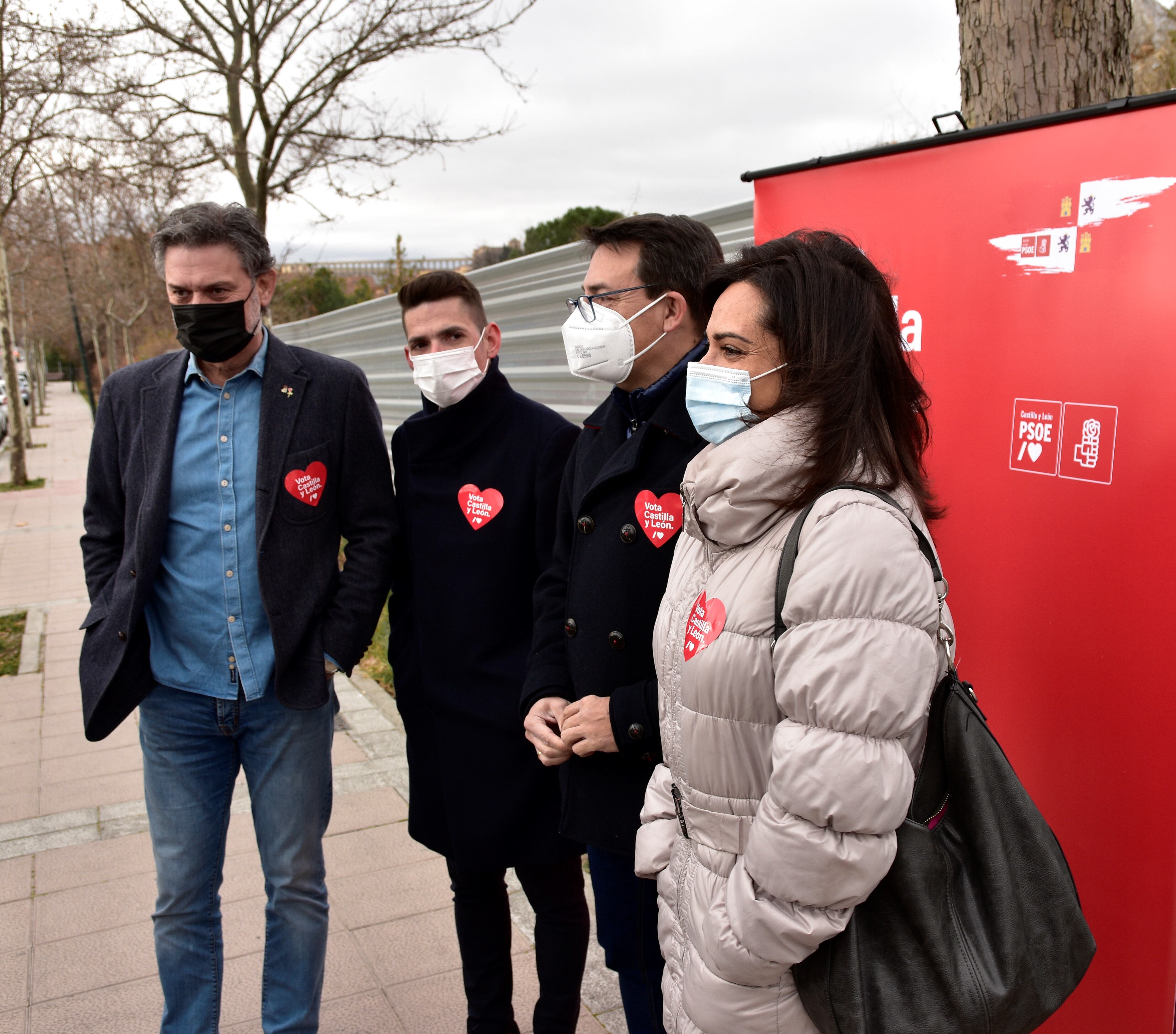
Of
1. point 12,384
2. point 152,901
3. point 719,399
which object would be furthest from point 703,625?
point 12,384

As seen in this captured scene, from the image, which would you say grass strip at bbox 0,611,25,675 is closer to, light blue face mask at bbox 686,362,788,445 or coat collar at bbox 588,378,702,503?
coat collar at bbox 588,378,702,503

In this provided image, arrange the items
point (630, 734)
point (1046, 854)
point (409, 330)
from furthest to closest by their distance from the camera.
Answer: point (409, 330)
point (630, 734)
point (1046, 854)

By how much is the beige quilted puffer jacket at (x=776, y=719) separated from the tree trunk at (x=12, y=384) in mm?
15880

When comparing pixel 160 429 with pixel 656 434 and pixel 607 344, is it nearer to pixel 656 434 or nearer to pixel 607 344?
pixel 607 344

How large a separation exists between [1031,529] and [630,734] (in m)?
0.97

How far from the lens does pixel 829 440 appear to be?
1521 mm

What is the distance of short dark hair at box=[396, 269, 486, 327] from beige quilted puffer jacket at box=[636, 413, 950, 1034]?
1.23 m

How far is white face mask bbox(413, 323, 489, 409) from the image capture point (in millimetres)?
2604

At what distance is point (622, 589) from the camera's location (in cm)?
210

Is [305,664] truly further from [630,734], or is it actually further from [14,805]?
[14,805]

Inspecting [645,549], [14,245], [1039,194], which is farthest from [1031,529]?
[14,245]

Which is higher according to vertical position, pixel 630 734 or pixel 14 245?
pixel 14 245

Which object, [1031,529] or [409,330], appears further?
[409,330]

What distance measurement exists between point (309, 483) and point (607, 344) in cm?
85
